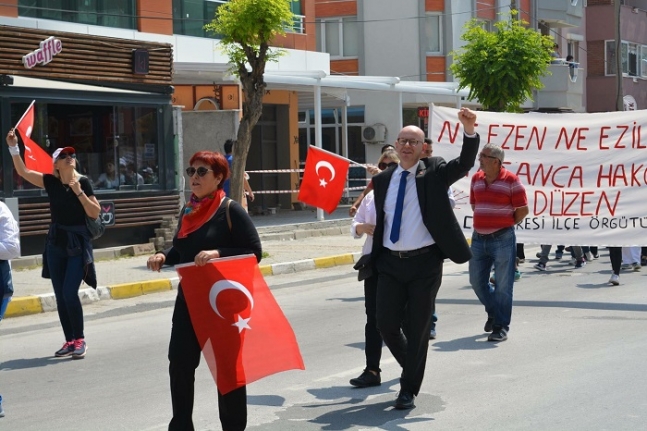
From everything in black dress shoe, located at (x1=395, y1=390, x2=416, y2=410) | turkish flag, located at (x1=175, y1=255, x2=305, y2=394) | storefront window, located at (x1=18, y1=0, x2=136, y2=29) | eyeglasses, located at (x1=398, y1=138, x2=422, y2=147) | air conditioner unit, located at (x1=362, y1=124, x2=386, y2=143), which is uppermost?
storefront window, located at (x1=18, y1=0, x2=136, y2=29)

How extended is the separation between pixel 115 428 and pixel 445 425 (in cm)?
218

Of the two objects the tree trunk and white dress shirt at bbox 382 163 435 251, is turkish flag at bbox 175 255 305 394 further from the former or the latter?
the tree trunk

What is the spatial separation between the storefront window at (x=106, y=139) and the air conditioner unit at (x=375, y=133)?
15.7 meters

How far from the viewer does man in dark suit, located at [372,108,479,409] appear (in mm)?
7176

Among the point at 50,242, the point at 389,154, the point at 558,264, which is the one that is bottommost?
the point at 558,264

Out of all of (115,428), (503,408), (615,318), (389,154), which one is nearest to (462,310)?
(615,318)

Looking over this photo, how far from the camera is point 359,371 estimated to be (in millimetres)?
8672

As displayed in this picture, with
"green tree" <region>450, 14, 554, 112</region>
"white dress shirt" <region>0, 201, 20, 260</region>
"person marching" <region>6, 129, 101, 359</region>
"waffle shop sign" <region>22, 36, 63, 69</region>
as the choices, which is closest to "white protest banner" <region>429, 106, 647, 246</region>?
"person marching" <region>6, 129, 101, 359</region>

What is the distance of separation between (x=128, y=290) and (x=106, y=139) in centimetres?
524

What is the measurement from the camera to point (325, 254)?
748 inches

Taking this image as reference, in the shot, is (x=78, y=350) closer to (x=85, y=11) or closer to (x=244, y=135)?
(x=244, y=135)

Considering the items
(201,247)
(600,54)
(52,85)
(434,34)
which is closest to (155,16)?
(52,85)

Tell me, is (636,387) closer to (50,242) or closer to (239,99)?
(50,242)

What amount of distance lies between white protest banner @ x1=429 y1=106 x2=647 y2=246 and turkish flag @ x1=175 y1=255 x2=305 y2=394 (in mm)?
7482
